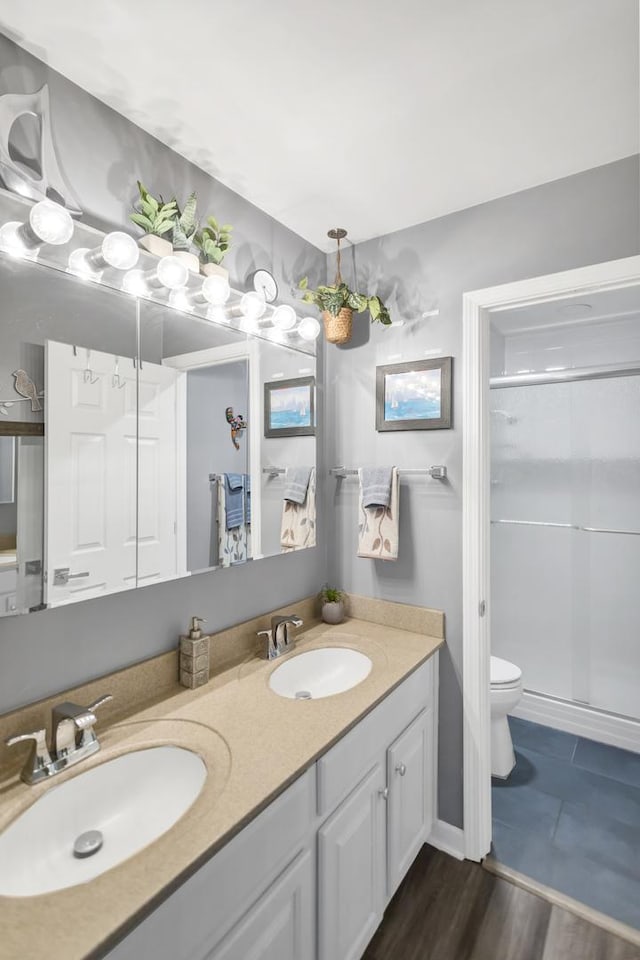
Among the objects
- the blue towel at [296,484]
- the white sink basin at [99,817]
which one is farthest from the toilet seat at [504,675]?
the white sink basin at [99,817]

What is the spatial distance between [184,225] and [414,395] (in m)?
1.00

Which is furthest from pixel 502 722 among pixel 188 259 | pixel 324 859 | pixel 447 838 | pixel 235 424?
pixel 188 259

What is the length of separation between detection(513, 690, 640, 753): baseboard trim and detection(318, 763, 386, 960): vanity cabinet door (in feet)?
5.57

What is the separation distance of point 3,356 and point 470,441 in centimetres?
144

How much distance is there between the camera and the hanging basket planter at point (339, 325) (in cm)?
195

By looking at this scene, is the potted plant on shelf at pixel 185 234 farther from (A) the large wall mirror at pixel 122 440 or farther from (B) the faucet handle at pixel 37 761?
(B) the faucet handle at pixel 37 761

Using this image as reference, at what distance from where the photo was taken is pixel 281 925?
106cm

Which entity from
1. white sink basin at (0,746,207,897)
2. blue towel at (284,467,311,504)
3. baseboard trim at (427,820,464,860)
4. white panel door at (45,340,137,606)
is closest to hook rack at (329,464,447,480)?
blue towel at (284,467,311,504)

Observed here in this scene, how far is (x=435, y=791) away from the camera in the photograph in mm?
1863

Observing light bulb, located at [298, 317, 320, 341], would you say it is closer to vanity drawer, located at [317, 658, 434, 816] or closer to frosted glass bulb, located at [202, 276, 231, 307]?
frosted glass bulb, located at [202, 276, 231, 307]

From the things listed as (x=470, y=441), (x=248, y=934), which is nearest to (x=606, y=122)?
(x=470, y=441)

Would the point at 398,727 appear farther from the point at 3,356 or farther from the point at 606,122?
the point at 606,122

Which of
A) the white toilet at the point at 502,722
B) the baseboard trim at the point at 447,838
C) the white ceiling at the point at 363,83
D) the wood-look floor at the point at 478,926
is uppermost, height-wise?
the white ceiling at the point at 363,83

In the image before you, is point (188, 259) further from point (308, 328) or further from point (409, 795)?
point (409, 795)
